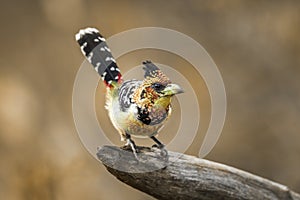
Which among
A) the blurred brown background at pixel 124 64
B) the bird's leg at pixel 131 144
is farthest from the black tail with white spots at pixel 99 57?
the blurred brown background at pixel 124 64

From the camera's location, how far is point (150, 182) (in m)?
1.24

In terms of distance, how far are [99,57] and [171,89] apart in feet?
0.74

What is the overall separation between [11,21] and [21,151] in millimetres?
475

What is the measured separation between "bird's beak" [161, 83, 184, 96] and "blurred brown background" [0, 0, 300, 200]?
1319 mm

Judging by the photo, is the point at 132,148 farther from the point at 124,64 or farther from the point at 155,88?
the point at 124,64

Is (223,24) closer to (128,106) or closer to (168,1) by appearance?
(168,1)

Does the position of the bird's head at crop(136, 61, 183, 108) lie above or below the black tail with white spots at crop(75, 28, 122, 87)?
below

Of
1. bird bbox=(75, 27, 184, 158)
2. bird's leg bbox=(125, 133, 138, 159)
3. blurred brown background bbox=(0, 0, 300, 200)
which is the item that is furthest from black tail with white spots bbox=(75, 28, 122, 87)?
blurred brown background bbox=(0, 0, 300, 200)

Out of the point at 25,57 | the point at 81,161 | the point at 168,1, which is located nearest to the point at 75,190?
the point at 81,161

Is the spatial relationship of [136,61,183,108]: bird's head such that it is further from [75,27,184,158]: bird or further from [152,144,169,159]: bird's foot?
[152,144,169,159]: bird's foot

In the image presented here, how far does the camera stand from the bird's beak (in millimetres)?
1072

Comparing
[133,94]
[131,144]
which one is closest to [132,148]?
[131,144]

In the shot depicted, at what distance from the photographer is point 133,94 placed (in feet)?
3.80

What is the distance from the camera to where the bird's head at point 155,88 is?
1.10 meters
